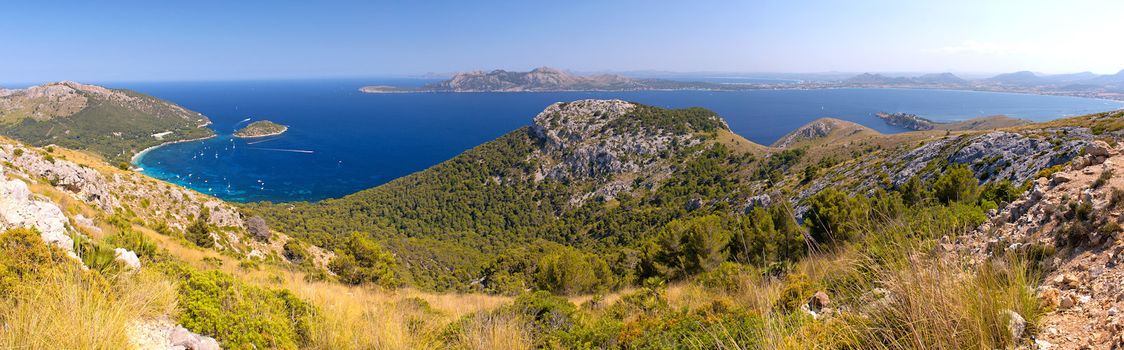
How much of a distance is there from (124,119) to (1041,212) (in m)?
236

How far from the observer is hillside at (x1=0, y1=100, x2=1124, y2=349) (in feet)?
10.2

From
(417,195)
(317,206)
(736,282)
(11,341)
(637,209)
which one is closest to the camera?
(11,341)

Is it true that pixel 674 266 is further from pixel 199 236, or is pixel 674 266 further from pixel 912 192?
pixel 199 236

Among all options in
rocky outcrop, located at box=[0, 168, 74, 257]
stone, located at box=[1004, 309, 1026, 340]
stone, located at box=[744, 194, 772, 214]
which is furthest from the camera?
stone, located at box=[744, 194, 772, 214]

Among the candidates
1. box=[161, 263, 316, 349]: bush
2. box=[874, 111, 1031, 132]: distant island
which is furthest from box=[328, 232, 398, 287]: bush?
box=[874, 111, 1031, 132]: distant island

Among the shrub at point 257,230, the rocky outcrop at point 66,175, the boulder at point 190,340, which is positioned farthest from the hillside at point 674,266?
the shrub at point 257,230

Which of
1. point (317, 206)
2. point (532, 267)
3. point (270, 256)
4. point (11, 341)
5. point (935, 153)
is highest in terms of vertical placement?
point (11, 341)

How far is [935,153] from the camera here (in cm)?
3198

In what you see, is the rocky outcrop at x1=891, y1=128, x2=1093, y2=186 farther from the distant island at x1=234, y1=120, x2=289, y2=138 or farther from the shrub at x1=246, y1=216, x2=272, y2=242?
the distant island at x1=234, y1=120, x2=289, y2=138

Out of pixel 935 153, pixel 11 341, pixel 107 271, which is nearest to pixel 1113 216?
pixel 11 341

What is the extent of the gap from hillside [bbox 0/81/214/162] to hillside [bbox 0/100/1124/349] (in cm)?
13500

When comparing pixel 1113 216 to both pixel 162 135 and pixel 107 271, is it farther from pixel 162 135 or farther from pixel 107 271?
pixel 162 135

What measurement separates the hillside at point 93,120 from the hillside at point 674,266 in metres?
135

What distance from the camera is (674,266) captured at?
773 inches
